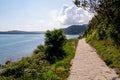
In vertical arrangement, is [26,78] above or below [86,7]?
below

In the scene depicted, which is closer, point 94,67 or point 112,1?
point 94,67

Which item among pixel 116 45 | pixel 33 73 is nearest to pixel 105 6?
pixel 116 45

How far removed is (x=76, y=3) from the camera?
2495 cm

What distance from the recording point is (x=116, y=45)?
2320 centimetres

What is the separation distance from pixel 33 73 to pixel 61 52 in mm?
10953

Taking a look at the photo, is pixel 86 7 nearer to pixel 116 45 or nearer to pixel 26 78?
pixel 116 45

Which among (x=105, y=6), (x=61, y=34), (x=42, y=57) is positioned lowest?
(x=42, y=57)

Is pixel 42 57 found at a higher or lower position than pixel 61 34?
lower

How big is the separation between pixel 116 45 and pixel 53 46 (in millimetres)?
6287

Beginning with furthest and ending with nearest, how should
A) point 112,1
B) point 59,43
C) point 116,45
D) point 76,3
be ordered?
point 59,43 → point 76,3 → point 116,45 → point 112,1

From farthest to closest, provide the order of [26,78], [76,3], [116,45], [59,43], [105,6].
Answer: [59,43]
[76,3]
[116,45]
[105,6]
[26,78]

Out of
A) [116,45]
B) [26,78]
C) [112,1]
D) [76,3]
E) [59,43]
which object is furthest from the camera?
[59,43]

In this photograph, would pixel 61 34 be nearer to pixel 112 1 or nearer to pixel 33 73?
pixel 112 1

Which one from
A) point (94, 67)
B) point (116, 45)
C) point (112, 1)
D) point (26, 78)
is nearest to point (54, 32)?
point (116, 45)
